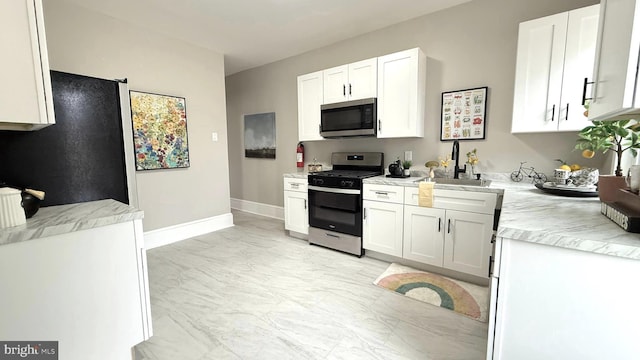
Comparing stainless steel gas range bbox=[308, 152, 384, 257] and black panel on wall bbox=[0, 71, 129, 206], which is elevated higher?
A: black panel on wall bbox=[0, 71, 129, 206]

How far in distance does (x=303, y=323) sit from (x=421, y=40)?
10.2 feet

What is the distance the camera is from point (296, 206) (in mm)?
3502

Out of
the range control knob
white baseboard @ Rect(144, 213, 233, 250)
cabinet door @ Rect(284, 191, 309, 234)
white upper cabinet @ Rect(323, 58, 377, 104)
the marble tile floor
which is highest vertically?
white upper cabinet @ Rect(323, 58, 377, 104)

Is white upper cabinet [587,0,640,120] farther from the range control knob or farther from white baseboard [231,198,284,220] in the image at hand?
white baseboard [231,198,284,220]

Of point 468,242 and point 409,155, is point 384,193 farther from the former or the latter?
point 468,242

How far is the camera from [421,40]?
2.92 meters

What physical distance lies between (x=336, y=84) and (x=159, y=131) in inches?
92.1

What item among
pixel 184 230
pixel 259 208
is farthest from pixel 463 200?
pixel 259 208

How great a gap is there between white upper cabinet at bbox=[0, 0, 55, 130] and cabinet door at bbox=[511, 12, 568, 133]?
3.09m

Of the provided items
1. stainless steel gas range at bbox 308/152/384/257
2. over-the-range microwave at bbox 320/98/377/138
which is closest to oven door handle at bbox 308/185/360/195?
stainless steel gas range at bbox 308/152/384/257

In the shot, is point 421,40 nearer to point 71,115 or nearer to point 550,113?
point 550,113

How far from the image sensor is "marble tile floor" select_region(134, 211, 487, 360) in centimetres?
160

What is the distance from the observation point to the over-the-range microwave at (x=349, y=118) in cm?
295

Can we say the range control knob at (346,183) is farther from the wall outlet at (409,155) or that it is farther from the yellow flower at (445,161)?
the yellow flower at (445,161)
